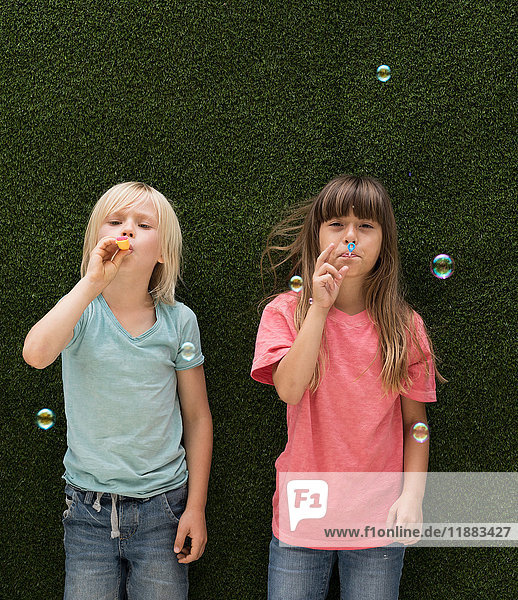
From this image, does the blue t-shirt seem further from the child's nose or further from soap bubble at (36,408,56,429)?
the child's nose

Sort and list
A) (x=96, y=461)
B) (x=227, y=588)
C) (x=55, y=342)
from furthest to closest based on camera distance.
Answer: (x=227, y=588) < (x=96, y=461) < (x=55, y=342)

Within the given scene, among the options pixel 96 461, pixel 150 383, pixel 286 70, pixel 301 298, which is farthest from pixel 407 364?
pixel 286 70

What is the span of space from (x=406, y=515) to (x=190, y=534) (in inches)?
22.7

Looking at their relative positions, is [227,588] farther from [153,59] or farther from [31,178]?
[153,59]

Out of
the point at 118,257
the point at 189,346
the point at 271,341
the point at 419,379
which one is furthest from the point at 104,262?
the point at 419,379

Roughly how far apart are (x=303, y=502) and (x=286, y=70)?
Result: 129 cm

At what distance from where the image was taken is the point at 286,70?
5.81ft

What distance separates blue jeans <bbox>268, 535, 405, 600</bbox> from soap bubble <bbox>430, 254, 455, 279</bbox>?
0.78 metres

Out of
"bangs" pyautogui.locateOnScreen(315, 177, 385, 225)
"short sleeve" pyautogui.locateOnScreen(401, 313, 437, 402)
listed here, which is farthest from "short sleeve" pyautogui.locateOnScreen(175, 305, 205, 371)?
"short sleeve" pyautogui.locateOnScreen(401, 313, 437, 402)

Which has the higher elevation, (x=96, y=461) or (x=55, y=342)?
(x=55, y=342)

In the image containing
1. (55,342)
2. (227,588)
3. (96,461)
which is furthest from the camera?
(227,588)

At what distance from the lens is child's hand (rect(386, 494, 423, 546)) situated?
1471 millimetres

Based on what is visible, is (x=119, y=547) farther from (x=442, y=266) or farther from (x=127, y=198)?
(x=442, y=266)

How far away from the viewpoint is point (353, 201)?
149 centimetres
